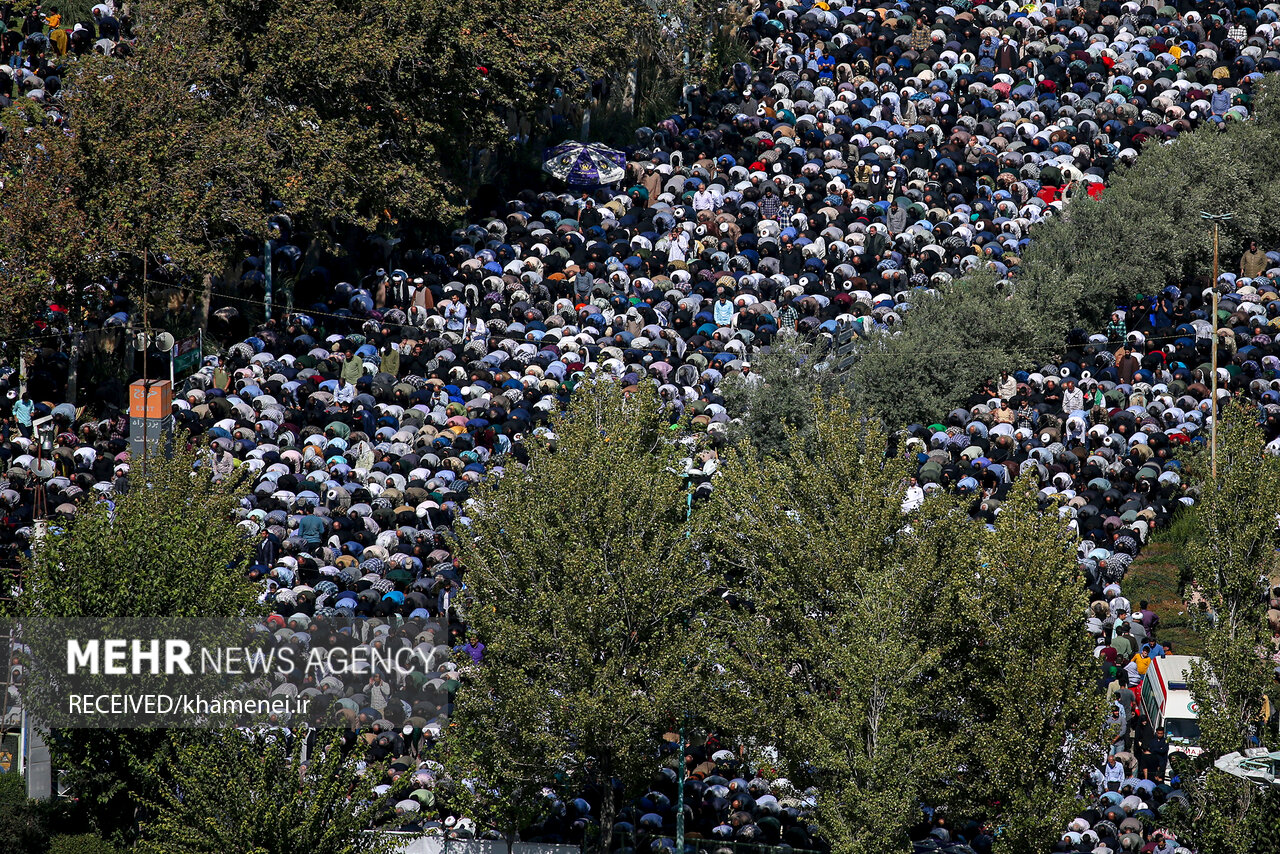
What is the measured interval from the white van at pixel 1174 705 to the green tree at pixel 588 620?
764 cm

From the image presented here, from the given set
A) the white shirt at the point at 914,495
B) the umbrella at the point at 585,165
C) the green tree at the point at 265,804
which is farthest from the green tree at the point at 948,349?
the green tree at the point at 265,804

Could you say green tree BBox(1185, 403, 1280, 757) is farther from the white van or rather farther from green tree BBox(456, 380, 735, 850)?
green tree BBox(456, 380, 735, 850)

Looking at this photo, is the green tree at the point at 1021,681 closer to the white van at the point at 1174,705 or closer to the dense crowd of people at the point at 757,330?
the dense crowd of people at the point at 757,330

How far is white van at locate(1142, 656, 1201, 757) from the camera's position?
3353 cm

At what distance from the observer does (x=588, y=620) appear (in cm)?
3244

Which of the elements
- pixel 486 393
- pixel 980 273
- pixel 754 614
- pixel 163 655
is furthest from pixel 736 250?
pixel 163 655

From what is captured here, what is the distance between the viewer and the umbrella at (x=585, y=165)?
53.8 m

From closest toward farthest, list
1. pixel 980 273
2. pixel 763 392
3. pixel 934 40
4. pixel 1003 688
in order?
pixel 1003 688 → pixel 763 392 → pixel 980 273 → pixel 934 40

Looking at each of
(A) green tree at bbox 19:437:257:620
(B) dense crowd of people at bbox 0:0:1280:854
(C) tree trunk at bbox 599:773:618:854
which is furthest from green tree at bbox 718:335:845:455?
(A) green tree at bbox 19:437:257:620

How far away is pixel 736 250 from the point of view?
51.1 metres

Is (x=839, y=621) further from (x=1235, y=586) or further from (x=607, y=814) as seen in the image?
(x=1235, y=586)

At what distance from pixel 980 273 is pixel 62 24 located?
83.3 feet

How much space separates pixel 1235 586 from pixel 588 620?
1070cm

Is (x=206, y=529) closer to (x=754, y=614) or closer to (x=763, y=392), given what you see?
(x=754, y=614)
